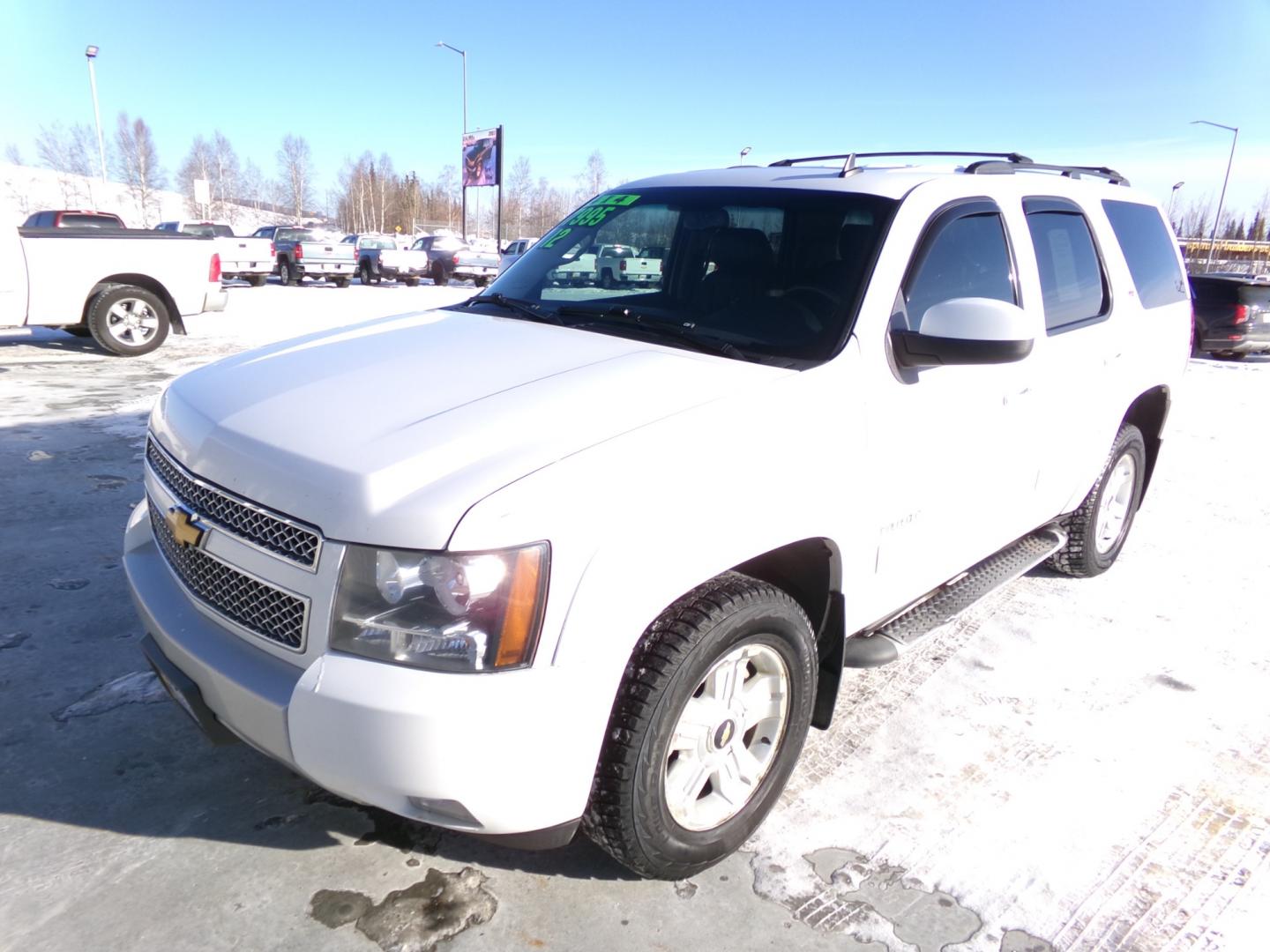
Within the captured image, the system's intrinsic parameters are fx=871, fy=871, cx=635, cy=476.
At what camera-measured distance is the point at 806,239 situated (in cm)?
295

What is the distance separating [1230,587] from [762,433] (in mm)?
3643

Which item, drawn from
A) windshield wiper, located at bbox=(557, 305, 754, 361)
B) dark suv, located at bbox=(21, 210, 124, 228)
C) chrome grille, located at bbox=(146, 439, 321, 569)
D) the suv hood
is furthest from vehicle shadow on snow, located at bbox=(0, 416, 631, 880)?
dark suv, located at bbox=(21, 210, 124, 228)

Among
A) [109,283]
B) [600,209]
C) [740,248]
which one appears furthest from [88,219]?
[740,248]

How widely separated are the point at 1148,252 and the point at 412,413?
13.2ft

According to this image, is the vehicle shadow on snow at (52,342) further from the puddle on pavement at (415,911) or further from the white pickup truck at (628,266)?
the puddle on pavement at (415,911)

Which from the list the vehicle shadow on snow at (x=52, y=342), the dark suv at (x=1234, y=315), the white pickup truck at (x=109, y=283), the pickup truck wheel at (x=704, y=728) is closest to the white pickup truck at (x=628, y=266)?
the pickup truck wheel at (x=704, y=728)

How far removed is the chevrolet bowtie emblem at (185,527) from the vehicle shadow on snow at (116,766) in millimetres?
841

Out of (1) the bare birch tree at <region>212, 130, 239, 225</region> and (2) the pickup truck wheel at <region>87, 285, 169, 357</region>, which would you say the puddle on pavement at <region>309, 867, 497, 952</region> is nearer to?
(2) the pickup truck wheel at <region>87, 285, 169, 357</region>

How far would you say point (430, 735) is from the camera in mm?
1781

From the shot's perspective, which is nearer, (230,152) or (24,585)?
(24,585)

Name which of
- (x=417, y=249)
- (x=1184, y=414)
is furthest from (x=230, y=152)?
(x=1184, y=414)

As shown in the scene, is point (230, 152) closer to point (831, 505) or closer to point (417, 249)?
point (417, 249)

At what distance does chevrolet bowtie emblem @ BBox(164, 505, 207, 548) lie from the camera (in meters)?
2.19

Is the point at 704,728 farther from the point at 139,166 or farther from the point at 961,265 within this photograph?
the point at 139,166
